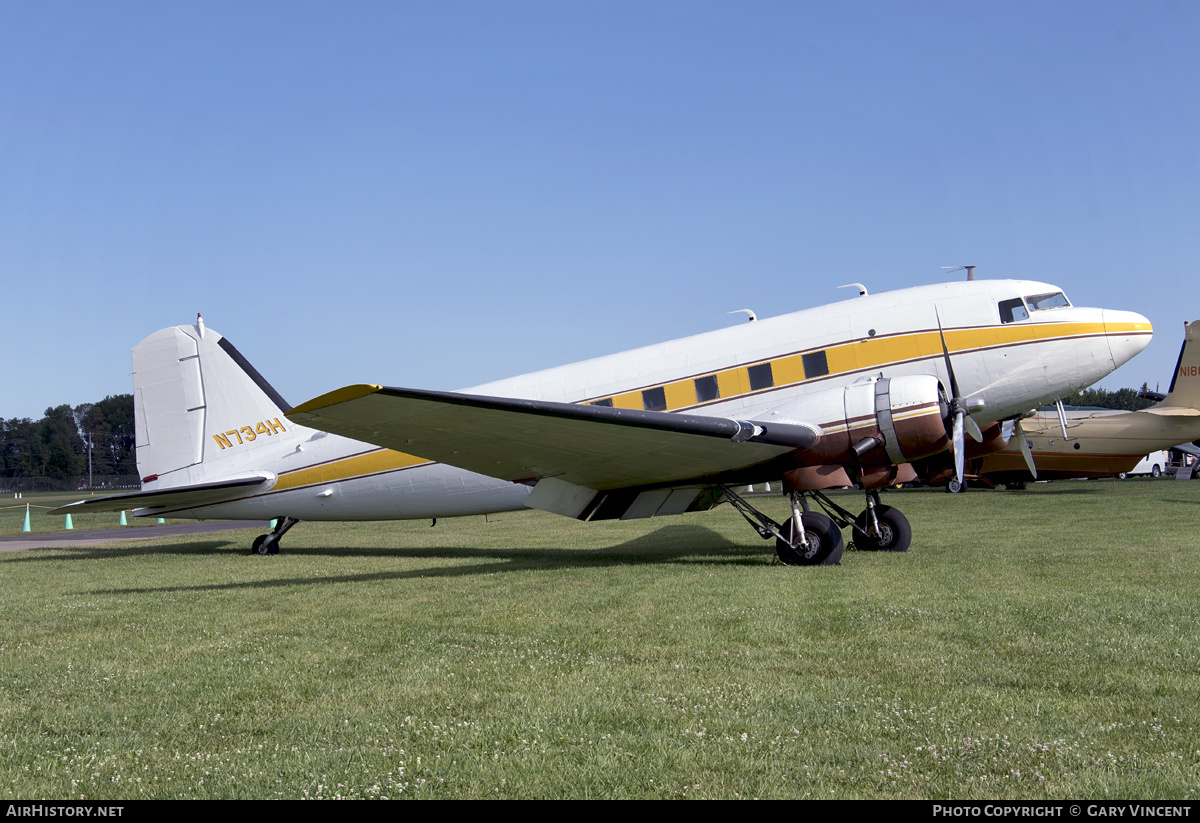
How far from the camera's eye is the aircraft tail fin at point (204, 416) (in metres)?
17.3

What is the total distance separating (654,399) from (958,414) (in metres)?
4.61

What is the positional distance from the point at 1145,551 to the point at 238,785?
13.5 metres

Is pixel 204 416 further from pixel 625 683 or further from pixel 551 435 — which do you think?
pixel 625 683

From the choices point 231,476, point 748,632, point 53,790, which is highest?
point 231,476

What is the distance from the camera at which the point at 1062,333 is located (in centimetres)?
1254

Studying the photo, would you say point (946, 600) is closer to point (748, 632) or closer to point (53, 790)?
point (748, 632)

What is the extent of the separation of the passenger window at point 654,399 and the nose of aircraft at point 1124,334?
21.9 ft

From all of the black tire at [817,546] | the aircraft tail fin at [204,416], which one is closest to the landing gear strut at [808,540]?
the black tire at [817,546]

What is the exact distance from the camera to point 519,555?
16.2 meters

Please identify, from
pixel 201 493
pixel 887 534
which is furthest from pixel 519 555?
pixel 887 534

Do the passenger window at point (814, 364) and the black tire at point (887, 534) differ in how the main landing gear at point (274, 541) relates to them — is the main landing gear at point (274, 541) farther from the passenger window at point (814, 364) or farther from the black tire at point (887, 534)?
the black tire at point (887, 534)

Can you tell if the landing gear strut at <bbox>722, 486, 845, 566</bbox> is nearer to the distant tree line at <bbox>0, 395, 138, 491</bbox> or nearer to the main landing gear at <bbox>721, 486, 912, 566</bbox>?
the main landing gear at <bbox>721, 486, 912, 566</bbox>

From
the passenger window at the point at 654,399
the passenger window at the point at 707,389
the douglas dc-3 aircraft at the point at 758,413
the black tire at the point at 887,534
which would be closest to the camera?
the douglas dc-3 aircraft at the point at 758,413
